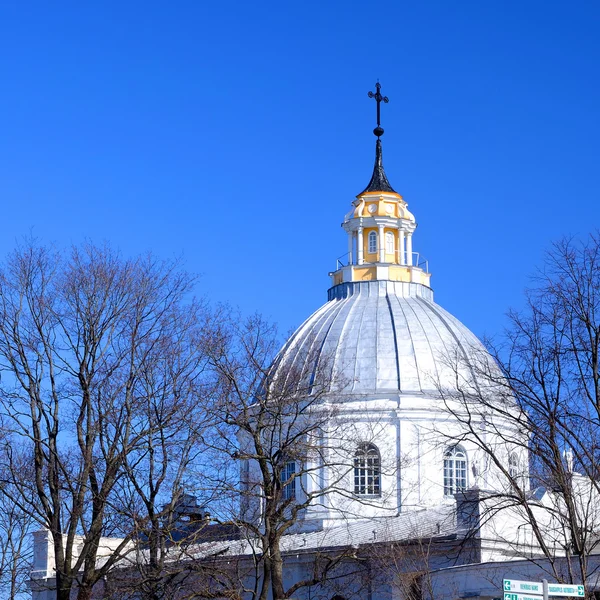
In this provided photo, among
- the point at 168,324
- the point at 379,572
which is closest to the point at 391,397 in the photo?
the point at 379,572

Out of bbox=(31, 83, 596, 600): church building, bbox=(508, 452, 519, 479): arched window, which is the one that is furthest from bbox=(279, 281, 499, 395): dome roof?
bbox=(508, 452, 519, 479): arched window

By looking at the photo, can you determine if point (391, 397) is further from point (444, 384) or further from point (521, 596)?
point (521, 596)

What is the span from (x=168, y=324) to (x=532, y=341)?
805cm

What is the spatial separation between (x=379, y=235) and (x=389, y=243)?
0.69m

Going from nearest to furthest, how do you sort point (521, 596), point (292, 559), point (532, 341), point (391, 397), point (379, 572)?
point (521, 596) < point (532, 341) < point (379, 572) < point (292, 559) < point (391, 397)

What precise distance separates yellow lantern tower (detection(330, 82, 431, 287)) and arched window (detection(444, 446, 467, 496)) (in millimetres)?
10146

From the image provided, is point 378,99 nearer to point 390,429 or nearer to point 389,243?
point 389,243

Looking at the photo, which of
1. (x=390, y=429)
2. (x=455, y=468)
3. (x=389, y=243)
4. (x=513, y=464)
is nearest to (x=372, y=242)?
(x=389, y=243)

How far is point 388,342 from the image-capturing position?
5553cm

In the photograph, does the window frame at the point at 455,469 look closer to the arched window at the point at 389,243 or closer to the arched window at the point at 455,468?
the arched window at the point at 455,468

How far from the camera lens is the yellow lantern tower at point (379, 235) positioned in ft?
198

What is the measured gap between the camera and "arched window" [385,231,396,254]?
61438 mm

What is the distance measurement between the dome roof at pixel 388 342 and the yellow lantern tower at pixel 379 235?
78.2 inches

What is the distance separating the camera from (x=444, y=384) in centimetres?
5444
